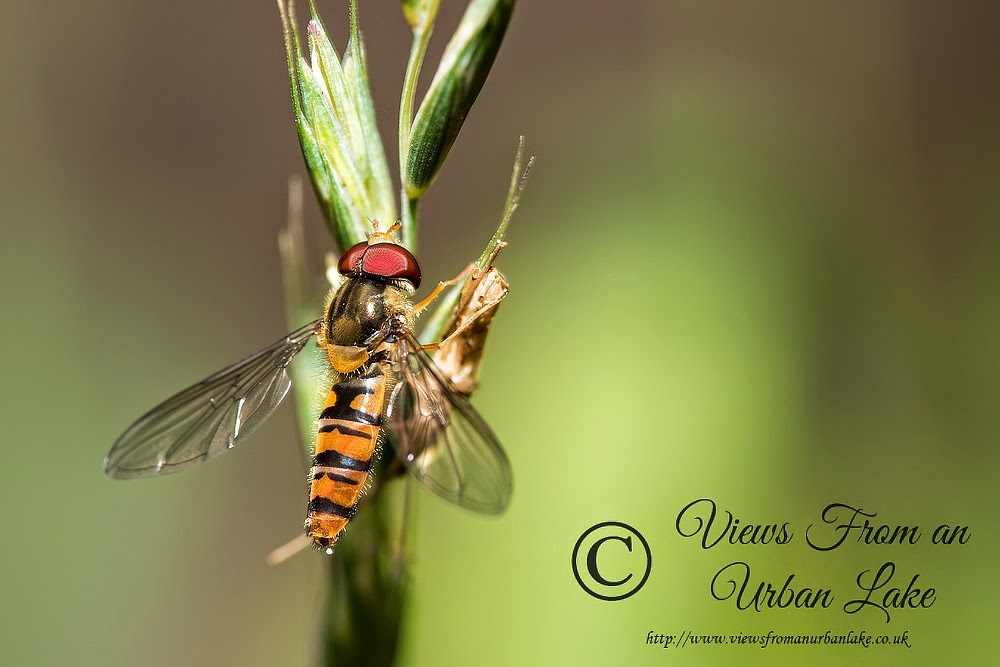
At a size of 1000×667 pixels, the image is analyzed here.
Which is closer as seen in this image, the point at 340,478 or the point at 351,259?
the point at 340,478

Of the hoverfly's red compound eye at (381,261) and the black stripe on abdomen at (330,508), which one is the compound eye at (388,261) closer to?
the hoverfly's red compound eye at (381,261)

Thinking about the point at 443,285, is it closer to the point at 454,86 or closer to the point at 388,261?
the point at 388,261

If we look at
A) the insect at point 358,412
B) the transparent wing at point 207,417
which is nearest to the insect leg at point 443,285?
the insect at point 358,412

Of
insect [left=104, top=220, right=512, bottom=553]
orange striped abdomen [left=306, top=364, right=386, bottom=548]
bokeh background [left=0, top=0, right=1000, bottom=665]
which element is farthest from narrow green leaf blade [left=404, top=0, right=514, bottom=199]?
orange striped abdomen [left=306, top=364, right=386, bottom=548]

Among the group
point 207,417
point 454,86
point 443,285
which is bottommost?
point 207,417

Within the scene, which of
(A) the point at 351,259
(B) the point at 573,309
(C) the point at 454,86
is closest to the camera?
(C) the point at 454,86

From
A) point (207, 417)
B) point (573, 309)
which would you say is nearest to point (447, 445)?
point (207, 417)

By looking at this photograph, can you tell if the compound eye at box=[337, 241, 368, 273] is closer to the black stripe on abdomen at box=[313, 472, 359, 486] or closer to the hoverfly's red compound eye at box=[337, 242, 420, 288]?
the hoverfly's red compound eye at box=[337, 242, 420, 288]
